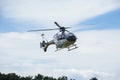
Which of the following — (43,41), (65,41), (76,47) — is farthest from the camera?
(43,41)

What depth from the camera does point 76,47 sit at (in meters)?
79.3

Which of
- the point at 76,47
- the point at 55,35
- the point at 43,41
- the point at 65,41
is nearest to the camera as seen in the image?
the point at 76,47

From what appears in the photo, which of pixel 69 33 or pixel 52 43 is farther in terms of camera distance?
pixel 52 43

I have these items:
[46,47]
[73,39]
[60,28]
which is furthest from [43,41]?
[73,39]

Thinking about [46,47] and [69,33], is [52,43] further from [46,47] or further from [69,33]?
[69,33]

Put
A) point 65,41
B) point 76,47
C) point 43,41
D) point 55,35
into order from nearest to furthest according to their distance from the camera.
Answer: point 76,47, point 65,41, point 55,35, point 43,41

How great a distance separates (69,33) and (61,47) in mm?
3642

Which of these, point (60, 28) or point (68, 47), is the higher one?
point (60, 28)

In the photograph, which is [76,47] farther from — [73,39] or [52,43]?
[52,43]

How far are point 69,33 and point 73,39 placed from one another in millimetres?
2654

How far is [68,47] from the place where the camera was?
273 feet

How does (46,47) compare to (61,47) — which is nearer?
(61,47)

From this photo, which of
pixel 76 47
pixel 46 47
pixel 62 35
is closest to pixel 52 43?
pixel 46 47

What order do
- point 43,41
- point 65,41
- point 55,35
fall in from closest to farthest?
point 65,41, point 55,35, point 43,41
